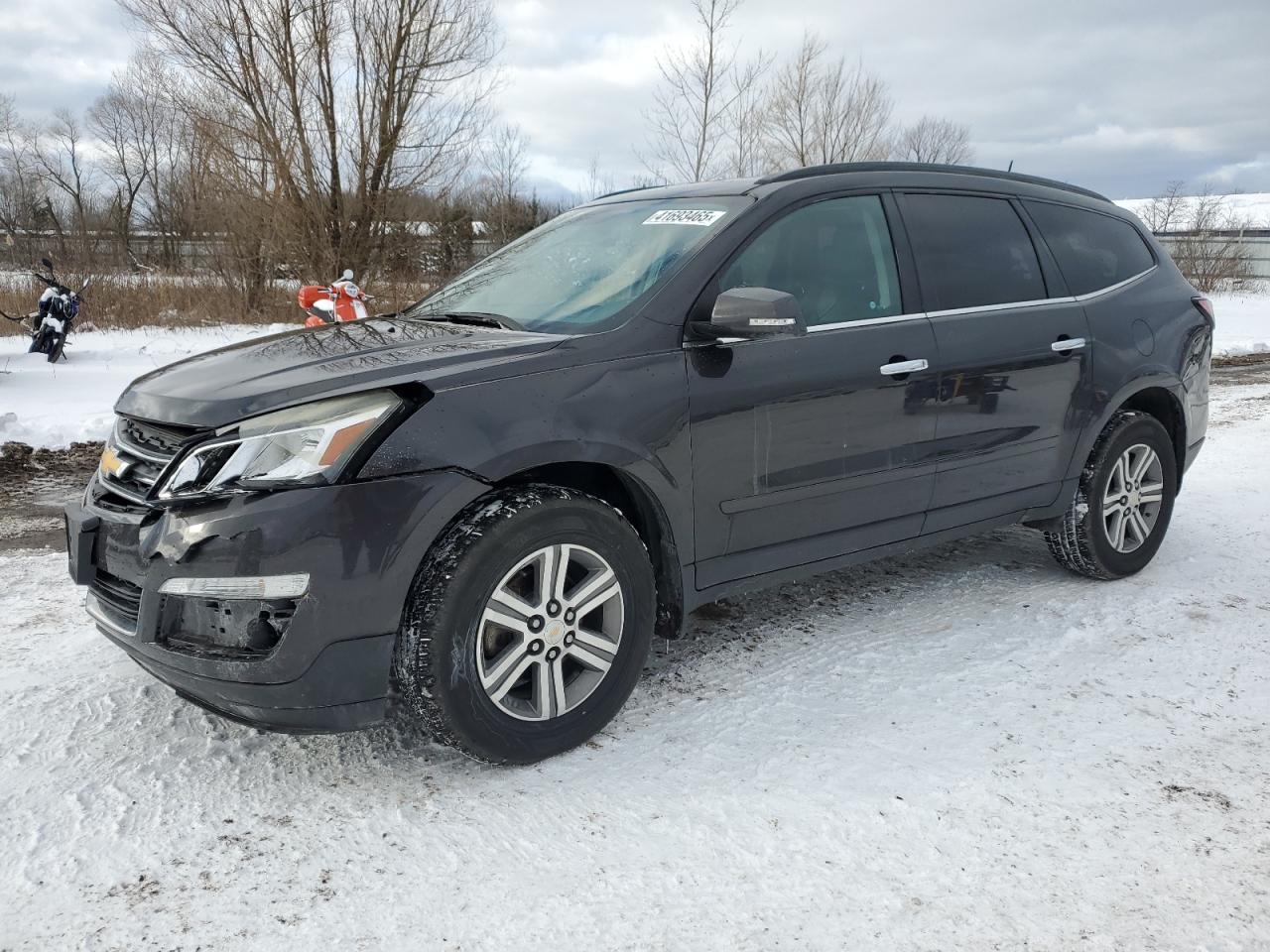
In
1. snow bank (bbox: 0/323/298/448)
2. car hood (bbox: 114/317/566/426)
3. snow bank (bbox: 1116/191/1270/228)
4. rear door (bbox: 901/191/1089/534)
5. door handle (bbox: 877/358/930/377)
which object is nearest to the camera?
car hood (bbox: 114/317/566/426)

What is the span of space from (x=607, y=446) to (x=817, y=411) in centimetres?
83

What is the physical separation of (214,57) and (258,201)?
231cm

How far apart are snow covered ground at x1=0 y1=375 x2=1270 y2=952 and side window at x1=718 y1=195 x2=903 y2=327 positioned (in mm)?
1265

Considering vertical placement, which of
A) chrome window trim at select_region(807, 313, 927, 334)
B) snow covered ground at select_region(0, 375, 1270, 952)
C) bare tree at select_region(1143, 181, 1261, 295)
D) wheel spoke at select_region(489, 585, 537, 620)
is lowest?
snow covered ground at select_region(0, 375, 1270, 952)

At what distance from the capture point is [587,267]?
3469 millimetres

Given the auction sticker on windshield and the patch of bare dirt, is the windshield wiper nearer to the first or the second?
the auction sticker on windshield

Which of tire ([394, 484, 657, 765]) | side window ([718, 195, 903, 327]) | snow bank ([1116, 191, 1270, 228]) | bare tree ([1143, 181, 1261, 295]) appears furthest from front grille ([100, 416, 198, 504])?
snow bank ([1116, 191, 1270, 228])

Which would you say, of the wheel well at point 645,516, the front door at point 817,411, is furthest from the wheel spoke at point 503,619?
the front door at point 817,411

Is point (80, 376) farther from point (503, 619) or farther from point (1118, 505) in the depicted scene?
point (1118, 505)

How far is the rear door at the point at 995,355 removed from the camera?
369 centimetres

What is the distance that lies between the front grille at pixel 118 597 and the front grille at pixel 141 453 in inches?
9.1

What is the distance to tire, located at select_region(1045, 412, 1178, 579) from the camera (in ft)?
14.0

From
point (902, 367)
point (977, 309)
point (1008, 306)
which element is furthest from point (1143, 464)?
point (902, 367)

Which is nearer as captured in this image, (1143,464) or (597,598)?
(597,598)
